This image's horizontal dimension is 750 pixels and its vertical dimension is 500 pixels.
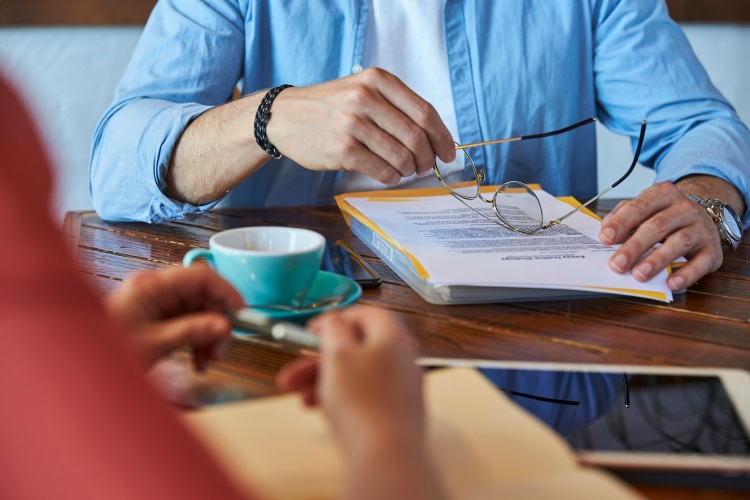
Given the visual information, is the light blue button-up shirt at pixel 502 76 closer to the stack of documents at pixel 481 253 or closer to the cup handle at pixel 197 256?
the stack of documents at pixel 481 253

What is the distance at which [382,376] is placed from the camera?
35 cm

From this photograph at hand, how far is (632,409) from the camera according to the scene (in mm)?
546

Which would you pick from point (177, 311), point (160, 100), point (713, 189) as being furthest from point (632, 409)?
point (160, 100)

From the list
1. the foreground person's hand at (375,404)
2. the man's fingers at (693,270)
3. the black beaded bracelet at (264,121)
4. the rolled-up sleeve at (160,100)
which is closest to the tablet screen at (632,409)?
the foreground person's hand at (375,404)

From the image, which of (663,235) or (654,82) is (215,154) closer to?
(663,235)

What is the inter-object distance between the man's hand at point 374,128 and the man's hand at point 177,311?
0.47 meters

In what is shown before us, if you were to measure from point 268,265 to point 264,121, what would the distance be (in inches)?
16.0

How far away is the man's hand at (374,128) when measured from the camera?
932 mm

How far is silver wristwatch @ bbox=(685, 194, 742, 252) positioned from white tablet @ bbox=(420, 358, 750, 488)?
0.45 meters

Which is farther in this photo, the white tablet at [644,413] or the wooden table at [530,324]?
the wooden table at [530,324]

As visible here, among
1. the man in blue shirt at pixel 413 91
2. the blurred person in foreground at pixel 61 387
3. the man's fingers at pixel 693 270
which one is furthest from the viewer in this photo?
the man in blue shirt at pixel 413 91

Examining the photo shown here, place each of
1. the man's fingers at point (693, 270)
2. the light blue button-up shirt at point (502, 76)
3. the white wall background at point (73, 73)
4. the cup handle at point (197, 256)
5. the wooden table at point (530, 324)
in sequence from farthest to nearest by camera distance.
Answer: the white wall background at point (73, 73), the light blue button-up shirt at point (502, 76), the man's fingers at point (693, 270), the cup handle at point (197, 256), the wooden table at point (530, 324)

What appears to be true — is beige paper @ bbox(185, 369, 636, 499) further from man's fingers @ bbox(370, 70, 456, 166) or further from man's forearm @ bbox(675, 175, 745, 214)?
man's forearm @ bbox(675, 175, 745, 214)

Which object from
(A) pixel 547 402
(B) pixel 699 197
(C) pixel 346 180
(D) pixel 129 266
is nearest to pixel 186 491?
(A) pixel 547 402
